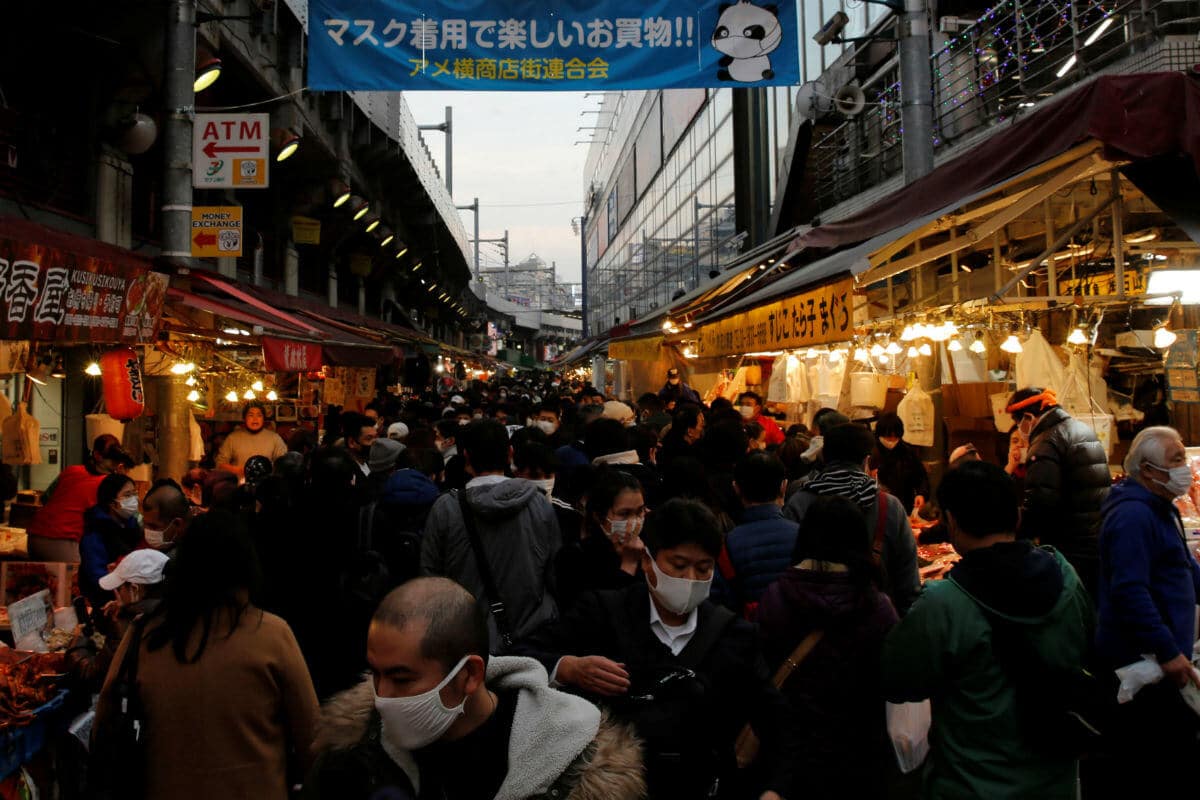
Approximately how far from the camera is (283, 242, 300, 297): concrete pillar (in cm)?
1836

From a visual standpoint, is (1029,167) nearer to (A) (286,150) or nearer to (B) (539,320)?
(A) (286,150)

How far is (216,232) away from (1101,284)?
30.1 feet

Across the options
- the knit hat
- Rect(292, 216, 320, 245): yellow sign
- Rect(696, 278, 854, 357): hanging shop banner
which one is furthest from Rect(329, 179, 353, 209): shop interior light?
the knit hat

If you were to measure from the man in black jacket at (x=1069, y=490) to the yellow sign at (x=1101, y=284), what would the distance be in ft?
5.40

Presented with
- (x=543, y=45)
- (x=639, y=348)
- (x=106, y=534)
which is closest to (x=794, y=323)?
(x=543, y=45)

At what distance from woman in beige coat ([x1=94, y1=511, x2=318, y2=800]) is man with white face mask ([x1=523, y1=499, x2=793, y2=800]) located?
2.98ft

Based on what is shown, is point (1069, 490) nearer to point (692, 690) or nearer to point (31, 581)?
point (692, 690)

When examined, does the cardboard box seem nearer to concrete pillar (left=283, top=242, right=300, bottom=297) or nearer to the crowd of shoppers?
the crowd of shoppers

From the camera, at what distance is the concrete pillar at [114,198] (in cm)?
1049

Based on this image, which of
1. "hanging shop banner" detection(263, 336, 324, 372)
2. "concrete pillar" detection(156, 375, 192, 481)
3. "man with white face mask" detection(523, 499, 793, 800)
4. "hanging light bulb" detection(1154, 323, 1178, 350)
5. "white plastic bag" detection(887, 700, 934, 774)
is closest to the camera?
"man with white face mask" detection(523, 499, 793, 800)

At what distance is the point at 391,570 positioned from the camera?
4996 millimetres

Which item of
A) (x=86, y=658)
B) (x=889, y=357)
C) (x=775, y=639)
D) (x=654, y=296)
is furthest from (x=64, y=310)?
(x=654, y=296)

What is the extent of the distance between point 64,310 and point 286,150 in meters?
8.99

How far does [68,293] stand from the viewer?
549 centimetres
